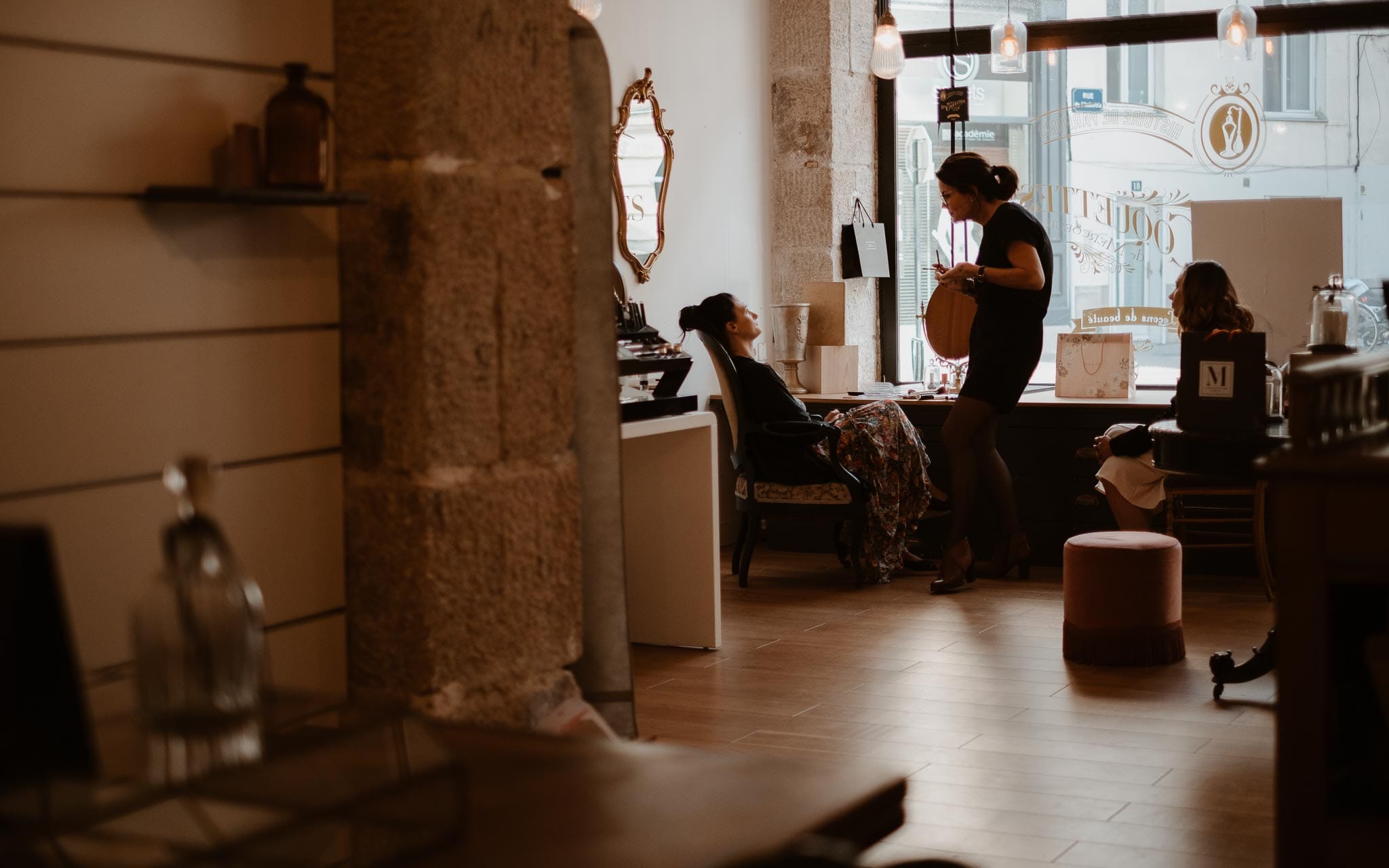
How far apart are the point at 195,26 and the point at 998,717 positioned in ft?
10.4

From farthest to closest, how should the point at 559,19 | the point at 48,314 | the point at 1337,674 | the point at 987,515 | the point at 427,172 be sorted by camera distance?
the point at 987,515, the point at 1337,674, the point at 559,19, the point at 427,172, the point at 48,314

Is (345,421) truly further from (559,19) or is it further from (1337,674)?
(1337,674)

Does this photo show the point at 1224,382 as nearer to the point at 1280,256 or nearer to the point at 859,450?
the point at 859,450

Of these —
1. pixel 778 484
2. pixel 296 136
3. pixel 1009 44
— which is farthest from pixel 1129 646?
pixel 296 136

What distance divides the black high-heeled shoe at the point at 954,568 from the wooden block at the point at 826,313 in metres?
1.40

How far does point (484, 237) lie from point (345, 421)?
0.97 ft

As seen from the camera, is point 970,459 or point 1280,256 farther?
point 1280,256

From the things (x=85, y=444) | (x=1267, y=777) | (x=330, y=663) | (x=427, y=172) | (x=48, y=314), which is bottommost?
(x=1267, y=777)

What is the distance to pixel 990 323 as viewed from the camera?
588 centimetres

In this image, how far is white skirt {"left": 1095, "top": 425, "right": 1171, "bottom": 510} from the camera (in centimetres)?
573

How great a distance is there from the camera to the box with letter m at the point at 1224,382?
375cm

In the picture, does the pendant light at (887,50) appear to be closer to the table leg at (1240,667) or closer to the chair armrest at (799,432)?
the chair armrest at (799,432)

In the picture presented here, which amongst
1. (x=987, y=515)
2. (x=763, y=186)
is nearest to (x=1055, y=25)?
(x=763, y=186)

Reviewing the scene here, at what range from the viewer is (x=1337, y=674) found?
2395mm
